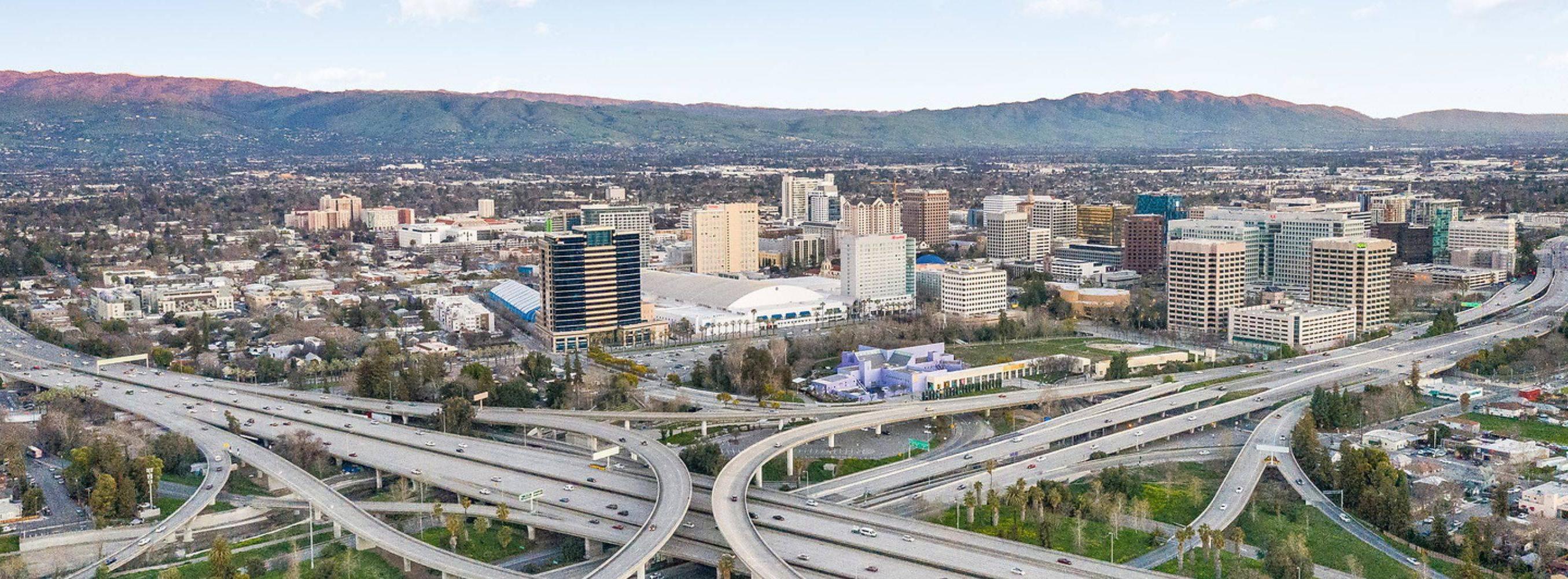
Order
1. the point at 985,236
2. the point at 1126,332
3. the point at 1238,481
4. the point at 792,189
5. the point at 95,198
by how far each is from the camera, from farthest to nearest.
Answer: the point at 95,198 → the point at 792,189 → the point at 985,236 → the point at 1126,332 → the point at 1238,481

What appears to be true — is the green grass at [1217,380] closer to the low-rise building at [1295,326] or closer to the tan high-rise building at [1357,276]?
the low-rise building at [1295,326]

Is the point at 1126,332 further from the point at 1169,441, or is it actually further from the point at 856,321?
the point at 1169,441

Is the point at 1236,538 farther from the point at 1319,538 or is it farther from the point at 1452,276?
the point at 1452,276

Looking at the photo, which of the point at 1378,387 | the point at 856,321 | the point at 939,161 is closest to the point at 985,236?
the point at 856,321

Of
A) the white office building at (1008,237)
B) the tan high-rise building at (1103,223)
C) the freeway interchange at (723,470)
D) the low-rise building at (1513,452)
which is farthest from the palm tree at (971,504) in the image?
the tan high-rise building at (1103,223)

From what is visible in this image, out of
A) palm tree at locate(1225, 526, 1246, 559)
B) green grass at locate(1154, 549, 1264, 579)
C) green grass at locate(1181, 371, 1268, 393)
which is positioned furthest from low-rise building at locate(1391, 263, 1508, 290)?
green grass at locate(1154, 549, 1264, 579)

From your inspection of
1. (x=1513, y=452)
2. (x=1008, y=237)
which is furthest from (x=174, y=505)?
(x=1008, y=237)

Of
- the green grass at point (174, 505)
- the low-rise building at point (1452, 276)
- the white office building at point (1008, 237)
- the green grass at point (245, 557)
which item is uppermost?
the white office building at point (1008, 237)
